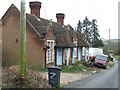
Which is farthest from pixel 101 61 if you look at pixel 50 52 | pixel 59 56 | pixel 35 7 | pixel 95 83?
→ pixel 95 83

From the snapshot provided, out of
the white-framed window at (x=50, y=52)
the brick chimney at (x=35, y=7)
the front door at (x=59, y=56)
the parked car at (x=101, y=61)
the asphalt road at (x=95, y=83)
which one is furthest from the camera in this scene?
the parked car at (x=101, y=61)

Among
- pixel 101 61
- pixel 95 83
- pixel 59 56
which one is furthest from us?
pixel 101 61

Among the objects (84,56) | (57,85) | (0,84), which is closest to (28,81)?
(0,84)

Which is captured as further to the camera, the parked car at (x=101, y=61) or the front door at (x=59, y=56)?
the parked car at (x=101, y=61)

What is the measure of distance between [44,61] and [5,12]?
7456mm

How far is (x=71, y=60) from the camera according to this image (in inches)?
1201

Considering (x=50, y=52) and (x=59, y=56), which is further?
(x=59, y=56)

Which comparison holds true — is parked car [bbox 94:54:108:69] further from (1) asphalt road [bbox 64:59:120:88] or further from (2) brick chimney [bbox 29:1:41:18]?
(1) asphalt road [bbox 64:59:120:88]

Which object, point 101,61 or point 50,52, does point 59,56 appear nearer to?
point 50,52

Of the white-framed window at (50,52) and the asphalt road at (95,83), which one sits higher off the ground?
the white-framed window at (50,52)

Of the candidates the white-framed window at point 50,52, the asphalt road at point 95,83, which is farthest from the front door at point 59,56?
the asphalt road at point 95,83

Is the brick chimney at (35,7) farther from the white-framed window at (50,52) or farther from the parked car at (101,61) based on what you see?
the parked car at (101,61)

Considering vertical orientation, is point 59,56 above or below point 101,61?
above

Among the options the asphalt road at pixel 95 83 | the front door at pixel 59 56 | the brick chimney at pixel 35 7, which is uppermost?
the brick chimney at pixel 35 7
